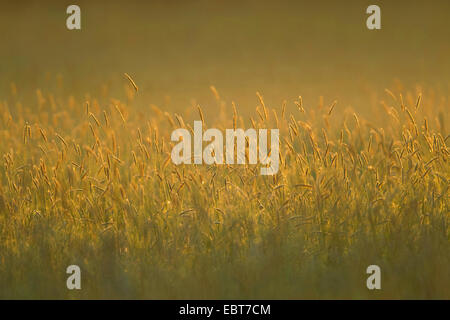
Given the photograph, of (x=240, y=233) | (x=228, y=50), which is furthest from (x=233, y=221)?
(x=228, y=50)

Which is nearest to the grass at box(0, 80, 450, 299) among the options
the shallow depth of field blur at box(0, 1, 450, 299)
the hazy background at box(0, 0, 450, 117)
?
the shallow depth of field blur at box(0, 1, 450, 299)

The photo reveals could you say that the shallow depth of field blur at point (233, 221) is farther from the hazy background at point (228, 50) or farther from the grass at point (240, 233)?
the hazy background at point (228, 50)

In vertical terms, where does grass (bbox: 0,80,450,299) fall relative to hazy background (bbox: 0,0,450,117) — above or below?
below

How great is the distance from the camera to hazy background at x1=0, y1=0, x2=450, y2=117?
10148mm

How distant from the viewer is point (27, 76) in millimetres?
10906

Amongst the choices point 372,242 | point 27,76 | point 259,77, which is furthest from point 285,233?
point 27,76

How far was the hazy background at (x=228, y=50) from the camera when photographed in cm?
1015

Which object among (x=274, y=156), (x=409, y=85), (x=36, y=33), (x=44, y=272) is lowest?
(x=44, y=272)

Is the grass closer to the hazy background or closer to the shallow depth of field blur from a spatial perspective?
the shallow depth of field blur

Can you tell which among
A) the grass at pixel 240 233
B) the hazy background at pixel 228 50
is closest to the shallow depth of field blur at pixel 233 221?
the grass at pixel 240 233

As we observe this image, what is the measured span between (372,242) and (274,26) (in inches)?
423

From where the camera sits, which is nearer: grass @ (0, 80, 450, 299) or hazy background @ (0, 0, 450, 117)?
grass @ (0, 80, 450, 299)

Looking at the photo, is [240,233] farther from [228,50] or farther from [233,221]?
[228,50]

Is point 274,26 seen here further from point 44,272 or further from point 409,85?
point 44,272
